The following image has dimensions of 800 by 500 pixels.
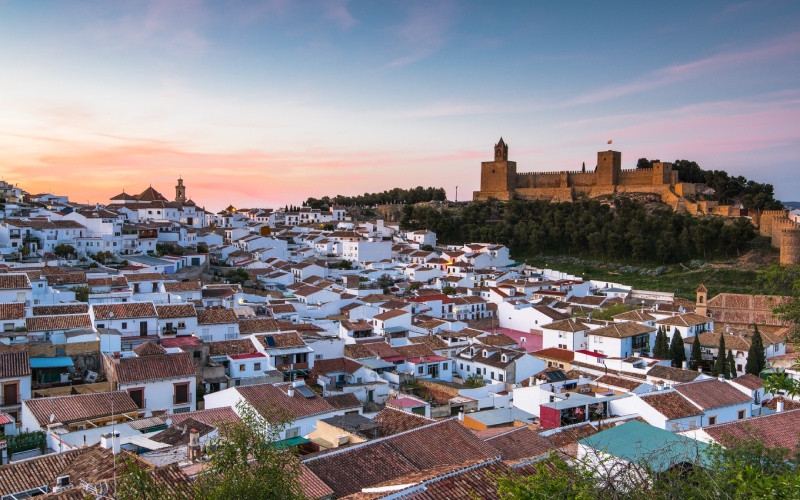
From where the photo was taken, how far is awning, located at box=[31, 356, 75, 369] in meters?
13.1

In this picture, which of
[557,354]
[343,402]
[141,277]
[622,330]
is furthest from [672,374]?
[141,277]

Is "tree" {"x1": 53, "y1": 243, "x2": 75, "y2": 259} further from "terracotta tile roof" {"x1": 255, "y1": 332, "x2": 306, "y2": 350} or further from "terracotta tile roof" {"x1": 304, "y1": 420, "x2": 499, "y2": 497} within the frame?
"terracotta tile roof" {"x1": 304, "y1": 420, "x2": 499, "y2": 497}

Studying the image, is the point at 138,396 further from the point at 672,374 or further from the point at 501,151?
the point at 501,151

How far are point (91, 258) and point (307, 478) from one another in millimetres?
24396

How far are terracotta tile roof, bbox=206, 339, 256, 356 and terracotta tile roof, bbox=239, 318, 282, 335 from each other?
53.6 inches

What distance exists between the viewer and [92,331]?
600 inches

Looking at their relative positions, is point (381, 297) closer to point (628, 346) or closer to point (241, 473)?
point (628, 346)

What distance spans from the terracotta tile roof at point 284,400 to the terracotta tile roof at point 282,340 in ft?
13.8

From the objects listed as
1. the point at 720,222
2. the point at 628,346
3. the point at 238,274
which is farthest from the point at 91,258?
the point at 720,222

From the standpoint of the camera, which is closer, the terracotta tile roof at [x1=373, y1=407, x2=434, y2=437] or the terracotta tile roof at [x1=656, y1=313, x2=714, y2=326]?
the terracotta tile roof at [x1=373, y1=407, x2=434, y2=437]

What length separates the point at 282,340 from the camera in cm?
1664

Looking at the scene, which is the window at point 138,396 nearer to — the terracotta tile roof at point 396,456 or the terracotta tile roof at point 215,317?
the terracotta tile roof at point 215,317

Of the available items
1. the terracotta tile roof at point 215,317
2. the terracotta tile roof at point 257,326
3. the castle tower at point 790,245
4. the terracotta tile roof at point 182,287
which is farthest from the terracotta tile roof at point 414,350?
the castle tower at point 790,245

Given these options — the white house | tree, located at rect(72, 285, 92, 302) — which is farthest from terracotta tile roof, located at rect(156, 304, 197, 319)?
the white house
